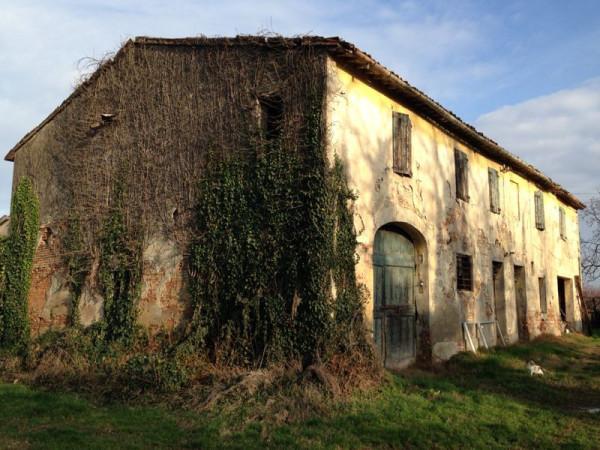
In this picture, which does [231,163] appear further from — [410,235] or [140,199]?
[410,235]

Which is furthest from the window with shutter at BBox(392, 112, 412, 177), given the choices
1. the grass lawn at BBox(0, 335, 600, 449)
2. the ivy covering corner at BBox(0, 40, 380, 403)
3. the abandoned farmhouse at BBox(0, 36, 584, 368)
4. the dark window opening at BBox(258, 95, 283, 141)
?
the grass lawn at BBox(0, 335, 600, 449)

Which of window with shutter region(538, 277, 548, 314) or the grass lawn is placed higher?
window with shutter region(538, 277, 548, 314)

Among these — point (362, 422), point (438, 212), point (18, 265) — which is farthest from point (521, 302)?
point (18, 265)

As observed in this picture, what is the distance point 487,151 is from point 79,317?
36.2 ft

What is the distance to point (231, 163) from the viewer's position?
396 inches

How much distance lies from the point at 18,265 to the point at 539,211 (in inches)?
628

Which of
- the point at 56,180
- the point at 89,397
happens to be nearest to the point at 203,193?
the point at 89,397

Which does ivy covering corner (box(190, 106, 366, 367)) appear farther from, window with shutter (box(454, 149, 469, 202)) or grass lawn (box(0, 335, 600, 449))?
window with shutter (box(454, 149, 469, 202))

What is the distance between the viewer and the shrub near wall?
40.5 ft

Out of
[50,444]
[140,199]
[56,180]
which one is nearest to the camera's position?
[50,444]

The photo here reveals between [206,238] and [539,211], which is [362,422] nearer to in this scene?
[206,238]

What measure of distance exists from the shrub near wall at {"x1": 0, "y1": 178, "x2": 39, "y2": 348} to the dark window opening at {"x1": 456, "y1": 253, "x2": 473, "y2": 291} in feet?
32.1

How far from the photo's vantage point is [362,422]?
7.14 metres

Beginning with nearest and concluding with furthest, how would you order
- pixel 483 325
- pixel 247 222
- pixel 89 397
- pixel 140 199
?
1. pixel 89 397
2. pixel 247 222
3. pixel 140 199
4. pixel 483 325
